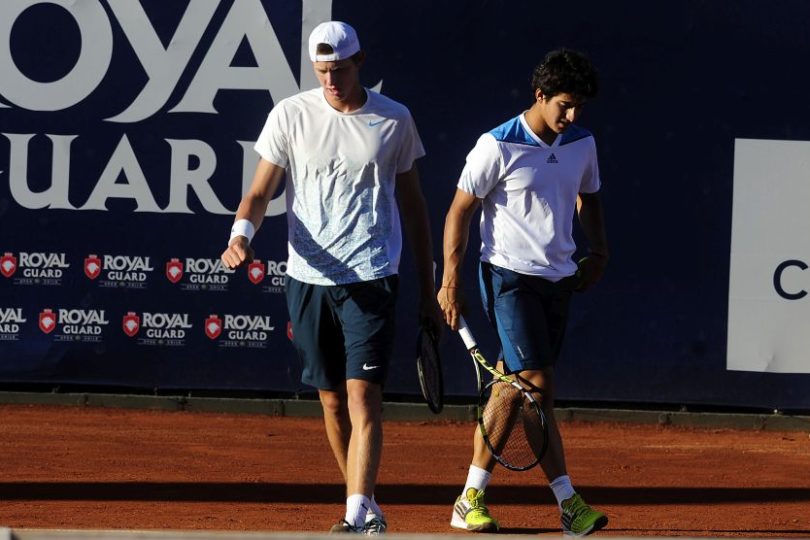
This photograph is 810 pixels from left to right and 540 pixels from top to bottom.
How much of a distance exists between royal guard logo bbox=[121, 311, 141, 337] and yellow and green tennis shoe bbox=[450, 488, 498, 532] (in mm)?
3605

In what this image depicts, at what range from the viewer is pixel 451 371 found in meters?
8.69

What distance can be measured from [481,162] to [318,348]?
36.5 inches

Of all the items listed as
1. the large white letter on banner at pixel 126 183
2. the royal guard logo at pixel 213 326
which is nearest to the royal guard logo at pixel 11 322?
the large white letter on banner at pixel 126 183

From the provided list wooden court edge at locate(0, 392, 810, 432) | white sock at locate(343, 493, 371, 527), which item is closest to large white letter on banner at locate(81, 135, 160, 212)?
wooden court edge at locate(0, 392, 810, 432)

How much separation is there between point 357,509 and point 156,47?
15.0ft

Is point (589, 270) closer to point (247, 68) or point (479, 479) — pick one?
point (479, 479)

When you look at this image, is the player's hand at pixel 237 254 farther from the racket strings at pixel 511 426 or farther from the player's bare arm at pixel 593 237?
the player's bare arm at pixel 593 237

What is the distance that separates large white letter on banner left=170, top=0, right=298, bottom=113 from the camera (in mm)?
8500

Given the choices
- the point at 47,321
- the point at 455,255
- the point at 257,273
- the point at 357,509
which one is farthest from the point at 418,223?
the point at 47,321

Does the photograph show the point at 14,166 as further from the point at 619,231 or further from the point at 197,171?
the point at 619,231

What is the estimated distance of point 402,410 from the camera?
28.7ft

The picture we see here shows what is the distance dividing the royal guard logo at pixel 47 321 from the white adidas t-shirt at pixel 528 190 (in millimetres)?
4097

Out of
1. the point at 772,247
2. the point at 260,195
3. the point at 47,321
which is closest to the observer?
the point at 260,195

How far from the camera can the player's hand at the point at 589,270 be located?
556 centimetres
